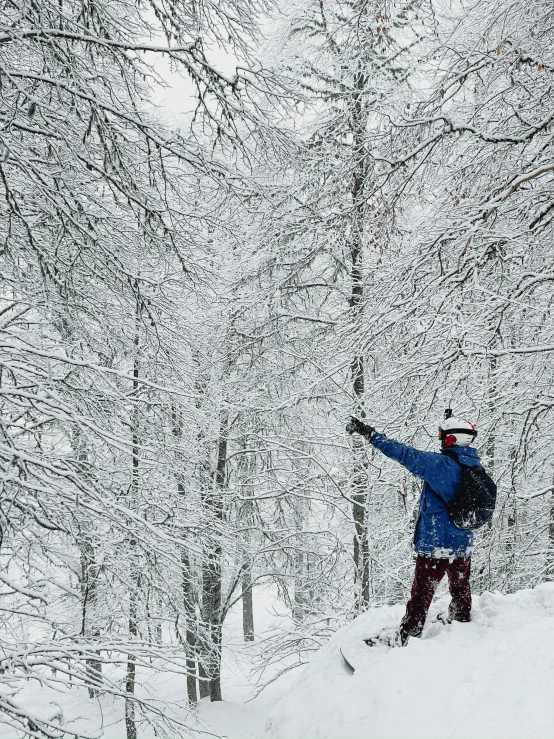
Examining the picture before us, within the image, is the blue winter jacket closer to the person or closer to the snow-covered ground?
the person

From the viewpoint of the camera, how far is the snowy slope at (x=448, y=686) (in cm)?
277

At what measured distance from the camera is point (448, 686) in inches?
124

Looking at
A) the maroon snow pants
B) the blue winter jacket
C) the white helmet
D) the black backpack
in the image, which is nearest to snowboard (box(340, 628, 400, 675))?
the maroon snow pants

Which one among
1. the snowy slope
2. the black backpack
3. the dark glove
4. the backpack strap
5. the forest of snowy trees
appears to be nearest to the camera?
the snowy slope

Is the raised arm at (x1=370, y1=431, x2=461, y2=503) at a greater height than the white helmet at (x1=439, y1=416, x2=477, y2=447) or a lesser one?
lesser

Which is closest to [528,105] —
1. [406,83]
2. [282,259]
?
[406,83]

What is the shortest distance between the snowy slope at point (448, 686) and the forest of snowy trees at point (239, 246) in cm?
99

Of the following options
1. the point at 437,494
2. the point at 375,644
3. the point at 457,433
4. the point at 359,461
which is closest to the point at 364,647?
the point at 375,644

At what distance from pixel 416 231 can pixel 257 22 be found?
228 centimetres

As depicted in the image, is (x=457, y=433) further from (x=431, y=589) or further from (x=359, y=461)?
(x=359, y=461)

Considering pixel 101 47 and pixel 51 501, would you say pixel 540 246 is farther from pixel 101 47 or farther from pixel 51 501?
pixel 51 501

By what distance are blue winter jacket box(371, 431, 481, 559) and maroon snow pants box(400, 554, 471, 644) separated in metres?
0.08

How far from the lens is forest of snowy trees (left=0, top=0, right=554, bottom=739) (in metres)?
3.35

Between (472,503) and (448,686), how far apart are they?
3.75 feet
